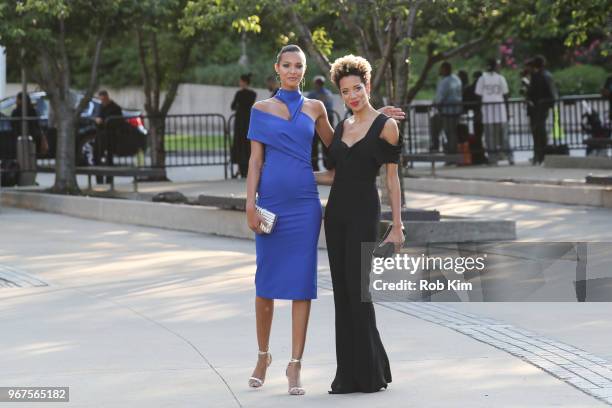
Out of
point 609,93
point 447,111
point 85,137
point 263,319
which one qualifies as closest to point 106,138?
point 85,137

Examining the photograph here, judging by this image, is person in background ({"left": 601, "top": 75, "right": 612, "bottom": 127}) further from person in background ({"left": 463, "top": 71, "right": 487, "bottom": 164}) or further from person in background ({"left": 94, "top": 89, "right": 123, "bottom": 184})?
person in background ({"left": 94, "top": 89, "right": 123, "bottom": 184})

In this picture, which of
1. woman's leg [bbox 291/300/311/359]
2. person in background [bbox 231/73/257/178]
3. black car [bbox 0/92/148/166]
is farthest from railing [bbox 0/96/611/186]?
woman's leg [bbox 291/300/311/359]

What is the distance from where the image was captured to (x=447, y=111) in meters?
25.3

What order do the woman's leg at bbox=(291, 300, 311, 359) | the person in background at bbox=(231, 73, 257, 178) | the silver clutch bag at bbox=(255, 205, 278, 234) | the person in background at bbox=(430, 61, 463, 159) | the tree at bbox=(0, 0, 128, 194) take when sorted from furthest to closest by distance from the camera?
the person in background at bbox=(430, 61, 463, 159) < the person in background at bbox=(231, 73, 257, 178) < the tree at bbox=(0, 0, 128, 194) < the woman's leg at bbox=(291, 300, 311, 359) < the silver clutch bag at bbox=(255, 205, 278, 234)

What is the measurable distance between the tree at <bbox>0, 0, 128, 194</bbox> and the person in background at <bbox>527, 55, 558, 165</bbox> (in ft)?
24.7

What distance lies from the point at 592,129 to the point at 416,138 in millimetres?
3543

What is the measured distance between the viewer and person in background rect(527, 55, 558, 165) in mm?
24062

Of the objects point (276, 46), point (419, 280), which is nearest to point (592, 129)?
point (276, 46)

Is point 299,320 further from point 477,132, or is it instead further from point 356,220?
point 477,132

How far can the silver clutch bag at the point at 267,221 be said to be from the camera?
7.27m

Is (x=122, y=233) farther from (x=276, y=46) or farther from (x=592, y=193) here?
(x=276, y=46)

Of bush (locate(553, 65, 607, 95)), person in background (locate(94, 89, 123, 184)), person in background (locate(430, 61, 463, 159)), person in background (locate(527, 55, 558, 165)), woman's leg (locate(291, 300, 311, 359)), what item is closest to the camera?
woman's leg (locate(291, 300, 311, 359))

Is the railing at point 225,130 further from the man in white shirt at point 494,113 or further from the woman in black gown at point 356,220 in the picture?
the woman in black gown at point 356,220

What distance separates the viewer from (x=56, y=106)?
20891mm
